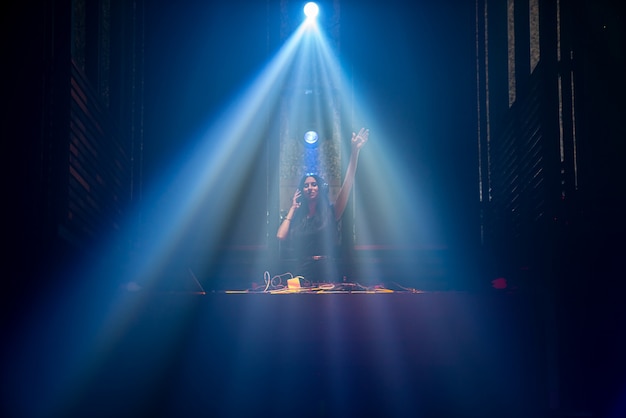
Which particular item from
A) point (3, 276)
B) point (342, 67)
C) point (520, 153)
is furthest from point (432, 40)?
point (3, 276)

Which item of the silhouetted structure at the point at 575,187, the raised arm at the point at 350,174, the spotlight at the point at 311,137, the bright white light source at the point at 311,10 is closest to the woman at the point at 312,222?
the raised arm at the point at 350,174

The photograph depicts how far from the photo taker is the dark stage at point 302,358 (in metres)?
3.29

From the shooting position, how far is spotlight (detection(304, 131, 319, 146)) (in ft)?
22.1

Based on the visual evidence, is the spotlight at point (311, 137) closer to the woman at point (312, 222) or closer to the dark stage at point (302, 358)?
the woman at point (312, 222)

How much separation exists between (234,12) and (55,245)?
3484 mm

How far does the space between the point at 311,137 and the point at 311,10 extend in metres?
1.09

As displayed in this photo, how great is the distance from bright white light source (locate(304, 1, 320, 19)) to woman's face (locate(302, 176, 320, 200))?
1.97 metres

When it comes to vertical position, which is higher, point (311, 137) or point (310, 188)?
point (311, 137)

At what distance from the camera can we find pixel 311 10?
678 cm

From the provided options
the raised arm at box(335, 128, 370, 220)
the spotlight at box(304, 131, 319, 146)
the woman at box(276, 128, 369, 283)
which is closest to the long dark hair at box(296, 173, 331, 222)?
the woman at box(276, 128, 369, 283)

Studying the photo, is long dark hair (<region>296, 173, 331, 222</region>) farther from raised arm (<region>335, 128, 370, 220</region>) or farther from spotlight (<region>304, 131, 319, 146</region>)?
spotlight (<region>304, 131, 319, 146</region>)

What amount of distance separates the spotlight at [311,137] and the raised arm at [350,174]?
0.38 metres

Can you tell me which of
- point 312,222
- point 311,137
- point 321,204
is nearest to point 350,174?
point 321,204

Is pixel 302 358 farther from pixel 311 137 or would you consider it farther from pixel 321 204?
pixel 311 137
